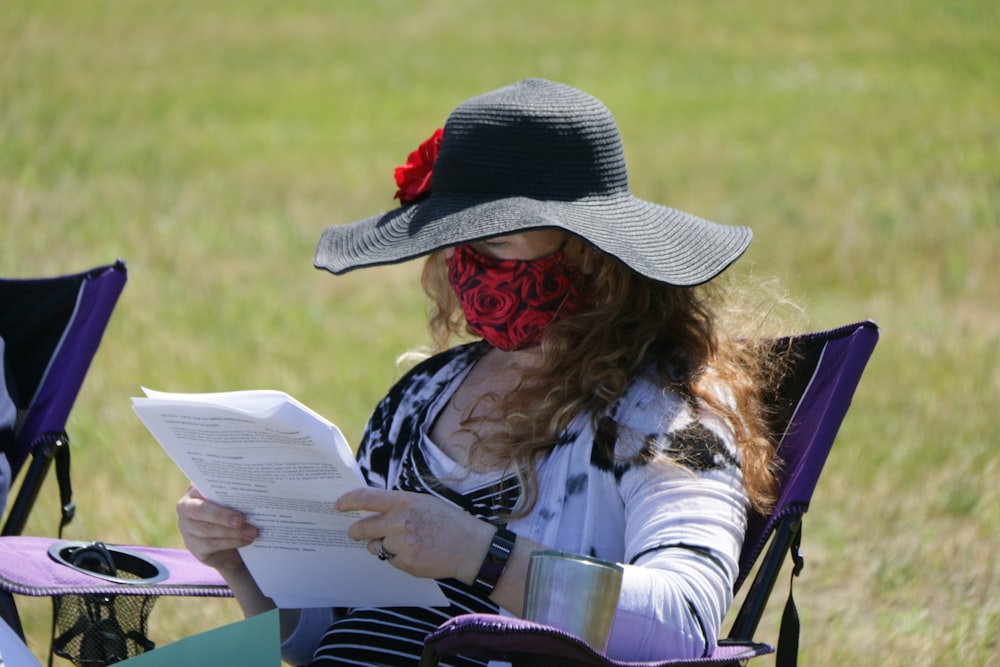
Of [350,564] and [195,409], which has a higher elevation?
[195,409]

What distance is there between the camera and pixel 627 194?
2465 millimetres

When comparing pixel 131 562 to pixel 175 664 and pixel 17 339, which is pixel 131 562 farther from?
pixel 17 339

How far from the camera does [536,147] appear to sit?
7.72 feet

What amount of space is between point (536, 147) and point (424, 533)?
2.49ft

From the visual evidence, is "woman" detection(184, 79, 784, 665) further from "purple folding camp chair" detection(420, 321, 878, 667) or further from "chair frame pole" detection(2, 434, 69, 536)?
"chair frame pole" detection(2, 434, 69, 536)

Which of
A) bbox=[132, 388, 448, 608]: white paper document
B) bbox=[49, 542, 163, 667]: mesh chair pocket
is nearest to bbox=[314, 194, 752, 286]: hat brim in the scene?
bbox=[132, 388, 448, 608]: white paper document

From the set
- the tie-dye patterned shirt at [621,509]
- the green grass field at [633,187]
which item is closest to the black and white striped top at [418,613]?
the tie-dye patterned shirt at [621,509]

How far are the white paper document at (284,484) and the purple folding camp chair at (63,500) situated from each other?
29 centimetres

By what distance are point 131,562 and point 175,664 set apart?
2.20 feet

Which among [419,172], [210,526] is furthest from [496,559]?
[419,172]

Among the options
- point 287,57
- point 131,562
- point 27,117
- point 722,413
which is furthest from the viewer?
point 287,57

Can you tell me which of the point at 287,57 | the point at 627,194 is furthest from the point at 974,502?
the point at 287,57

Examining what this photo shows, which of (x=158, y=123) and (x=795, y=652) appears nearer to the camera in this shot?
(x=795, y=652)

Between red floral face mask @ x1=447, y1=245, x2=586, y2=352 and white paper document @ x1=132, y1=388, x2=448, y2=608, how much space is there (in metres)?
0.52
